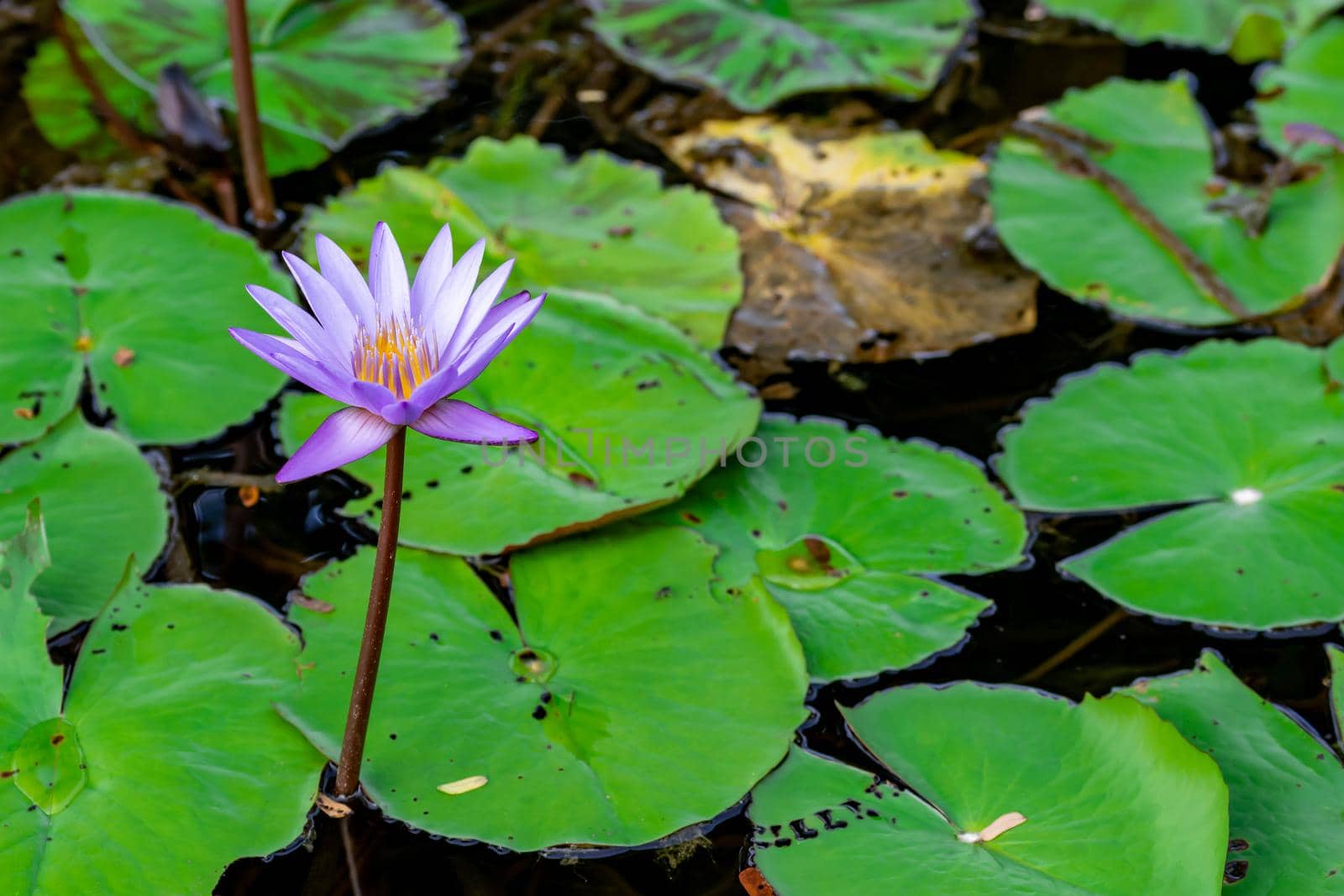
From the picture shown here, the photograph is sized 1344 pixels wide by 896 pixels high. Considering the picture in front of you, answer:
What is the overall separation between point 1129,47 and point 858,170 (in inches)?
62.0

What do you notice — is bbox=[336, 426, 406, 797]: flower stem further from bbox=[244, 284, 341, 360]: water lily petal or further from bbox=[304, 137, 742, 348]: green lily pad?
bbox=[304, 137, 742, 348]: green lily pad

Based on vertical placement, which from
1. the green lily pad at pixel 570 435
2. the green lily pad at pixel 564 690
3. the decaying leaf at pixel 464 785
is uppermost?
the green lily pad at pixel 570 435

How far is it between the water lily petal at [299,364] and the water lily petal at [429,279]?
182 mm

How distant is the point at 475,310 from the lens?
1.48m

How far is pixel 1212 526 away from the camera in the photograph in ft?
7.67

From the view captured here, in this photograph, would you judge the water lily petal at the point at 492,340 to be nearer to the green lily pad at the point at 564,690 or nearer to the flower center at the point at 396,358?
the flower center at the point at 396,358

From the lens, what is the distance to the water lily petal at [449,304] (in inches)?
59.0

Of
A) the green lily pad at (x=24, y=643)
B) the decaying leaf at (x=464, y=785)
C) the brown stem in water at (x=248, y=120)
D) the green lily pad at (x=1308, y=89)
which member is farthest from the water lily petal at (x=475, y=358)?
the green lily pad at (x=1308, y=89)

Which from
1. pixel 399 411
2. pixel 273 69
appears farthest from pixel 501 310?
pixel 273 69

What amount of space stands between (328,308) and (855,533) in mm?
1249

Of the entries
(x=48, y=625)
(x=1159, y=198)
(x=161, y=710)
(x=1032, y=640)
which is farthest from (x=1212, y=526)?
(x=48, y=625)

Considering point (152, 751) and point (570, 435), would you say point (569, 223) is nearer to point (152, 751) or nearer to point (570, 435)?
point (570, 435)

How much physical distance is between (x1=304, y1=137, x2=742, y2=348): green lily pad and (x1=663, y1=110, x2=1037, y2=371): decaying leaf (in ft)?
0.43

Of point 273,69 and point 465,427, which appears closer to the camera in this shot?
point 465,427
